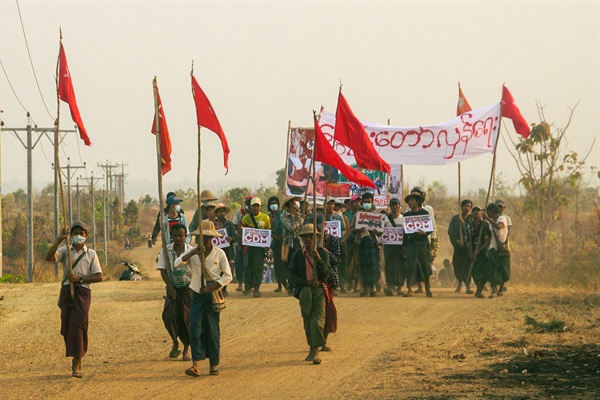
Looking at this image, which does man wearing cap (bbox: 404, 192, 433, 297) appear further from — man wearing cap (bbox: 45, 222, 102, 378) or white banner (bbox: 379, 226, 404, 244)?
man wearing cap (bbox: 45, 222, 102, 378)

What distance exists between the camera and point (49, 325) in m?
16.1

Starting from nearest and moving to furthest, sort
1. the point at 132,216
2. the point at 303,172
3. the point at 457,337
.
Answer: the point at 457,337, the point at 303,172, the point at 132,216

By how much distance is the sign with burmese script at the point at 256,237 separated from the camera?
61.1 feet

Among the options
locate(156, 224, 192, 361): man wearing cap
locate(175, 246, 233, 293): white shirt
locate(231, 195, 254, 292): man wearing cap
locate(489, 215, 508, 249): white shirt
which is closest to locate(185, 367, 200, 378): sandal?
locate(175, 246, 233, 293): white shirt

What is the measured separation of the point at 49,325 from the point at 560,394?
361 inches

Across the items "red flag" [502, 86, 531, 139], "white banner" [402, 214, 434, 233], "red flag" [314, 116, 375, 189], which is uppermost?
"red flag" [502, 86, 531, 139]

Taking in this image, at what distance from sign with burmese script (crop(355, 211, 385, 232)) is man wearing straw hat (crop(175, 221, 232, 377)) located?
787 cm

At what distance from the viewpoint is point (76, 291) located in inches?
440

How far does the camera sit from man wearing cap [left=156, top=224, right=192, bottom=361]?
11.8m

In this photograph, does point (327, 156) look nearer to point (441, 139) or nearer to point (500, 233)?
point (500, 233)

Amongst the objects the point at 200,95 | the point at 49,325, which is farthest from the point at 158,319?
the point at 200,95

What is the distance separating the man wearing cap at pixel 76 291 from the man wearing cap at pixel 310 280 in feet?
7.96

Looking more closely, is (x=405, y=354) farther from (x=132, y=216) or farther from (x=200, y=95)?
(x=132, y=216)

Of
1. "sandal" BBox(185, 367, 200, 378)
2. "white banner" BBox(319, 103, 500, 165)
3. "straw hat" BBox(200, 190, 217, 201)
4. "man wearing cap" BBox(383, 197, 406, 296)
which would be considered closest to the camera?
"sandal" BBox(185, 367, 200, 378)
